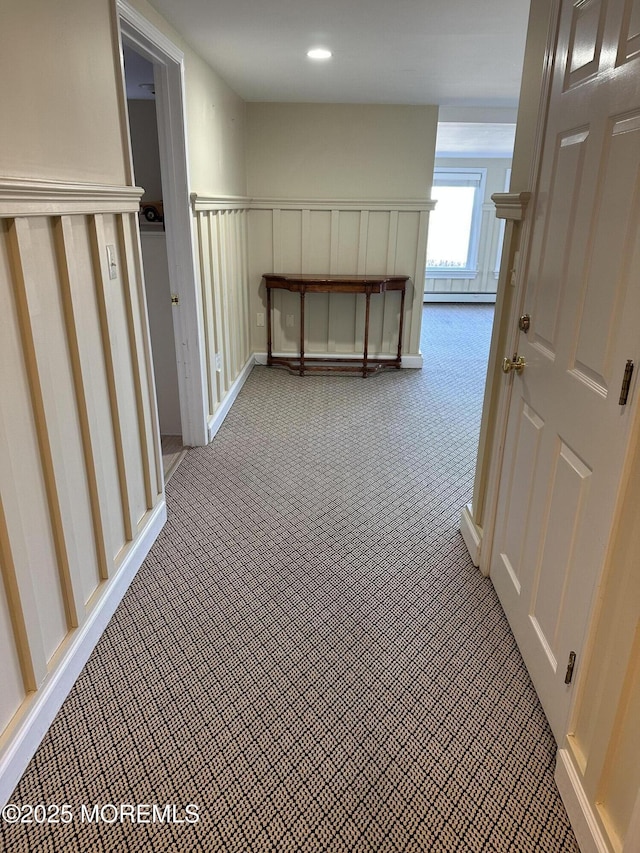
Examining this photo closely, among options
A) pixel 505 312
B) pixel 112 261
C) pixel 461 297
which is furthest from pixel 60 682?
pixel 461 297

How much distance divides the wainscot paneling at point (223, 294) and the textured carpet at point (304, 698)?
3.25 feet

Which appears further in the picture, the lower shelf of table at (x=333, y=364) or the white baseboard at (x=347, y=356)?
the white baseboard at (x=347, y=356)

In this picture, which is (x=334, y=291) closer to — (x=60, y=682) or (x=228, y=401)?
(x=228, y=401)

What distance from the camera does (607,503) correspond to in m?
1.22

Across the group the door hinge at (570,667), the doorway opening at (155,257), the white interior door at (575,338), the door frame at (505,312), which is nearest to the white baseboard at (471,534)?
the door frame at (505,312)

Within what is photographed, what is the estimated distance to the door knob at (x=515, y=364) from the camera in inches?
72.8

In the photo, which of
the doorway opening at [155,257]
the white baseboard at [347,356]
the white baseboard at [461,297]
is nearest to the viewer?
the doorway opening at [155,257]

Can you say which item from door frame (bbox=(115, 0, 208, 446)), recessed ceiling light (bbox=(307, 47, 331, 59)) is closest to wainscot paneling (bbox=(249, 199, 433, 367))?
recessed ceiling light (bbox=(307, 47, 331, 59))

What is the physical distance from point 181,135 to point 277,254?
82.9 inches

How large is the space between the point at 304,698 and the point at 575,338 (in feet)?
4.18

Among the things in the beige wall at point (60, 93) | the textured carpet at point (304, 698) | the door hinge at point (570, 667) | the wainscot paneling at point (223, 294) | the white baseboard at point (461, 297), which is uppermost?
the beige wall at point (60, 93)

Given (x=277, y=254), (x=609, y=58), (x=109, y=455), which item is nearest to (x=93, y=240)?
(x=109, y=455)

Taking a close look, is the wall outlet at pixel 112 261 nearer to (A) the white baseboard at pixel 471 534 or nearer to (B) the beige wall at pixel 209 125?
(B) the beige wall at pixel 209 125

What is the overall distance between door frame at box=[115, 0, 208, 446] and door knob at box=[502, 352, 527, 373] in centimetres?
189
